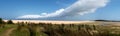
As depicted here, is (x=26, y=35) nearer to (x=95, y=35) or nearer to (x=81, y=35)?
(x=81, y=35)

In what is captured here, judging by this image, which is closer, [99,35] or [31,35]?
[31,35]

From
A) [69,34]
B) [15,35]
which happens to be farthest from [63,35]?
[15,35]

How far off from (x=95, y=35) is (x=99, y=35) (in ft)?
3.05

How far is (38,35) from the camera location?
2956cm

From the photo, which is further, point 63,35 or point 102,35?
point 102,35

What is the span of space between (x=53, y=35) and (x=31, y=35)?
2025mm

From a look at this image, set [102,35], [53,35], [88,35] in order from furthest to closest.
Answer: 1. [102,35]
2. [88,35]
3. [53,35]

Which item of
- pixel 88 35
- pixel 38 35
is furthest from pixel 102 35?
pixel 38 35

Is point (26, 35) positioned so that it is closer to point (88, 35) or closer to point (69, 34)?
point (69, 34)

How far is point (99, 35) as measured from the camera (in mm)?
33062

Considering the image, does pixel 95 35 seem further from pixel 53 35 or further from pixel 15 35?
pixel 15 35

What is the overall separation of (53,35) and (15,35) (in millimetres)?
3868

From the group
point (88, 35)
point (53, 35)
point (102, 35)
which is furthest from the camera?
point (102, 35)

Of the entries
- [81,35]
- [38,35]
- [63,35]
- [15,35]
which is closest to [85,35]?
[81,35]
